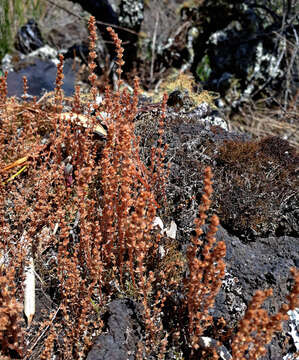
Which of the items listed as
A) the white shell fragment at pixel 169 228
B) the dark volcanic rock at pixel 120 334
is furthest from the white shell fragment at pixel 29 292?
the white shell fragment at pixel 169 228

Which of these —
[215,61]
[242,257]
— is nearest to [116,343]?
[242,257]

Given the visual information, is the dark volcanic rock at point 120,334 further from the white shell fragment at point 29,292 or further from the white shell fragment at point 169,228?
the white shell fragment at point 169,228

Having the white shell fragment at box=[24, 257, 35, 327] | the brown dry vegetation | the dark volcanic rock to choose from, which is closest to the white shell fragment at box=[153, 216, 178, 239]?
the brown dry vegetation

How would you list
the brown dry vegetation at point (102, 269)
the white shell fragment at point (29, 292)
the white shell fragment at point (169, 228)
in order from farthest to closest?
the white shell fragment at point (169, 228) → the white shell fragment at point (29, 292) → the brown dry vegetation at point (102, 269)

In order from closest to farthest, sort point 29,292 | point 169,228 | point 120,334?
point 120,334 < point 29,292 < point 169,228

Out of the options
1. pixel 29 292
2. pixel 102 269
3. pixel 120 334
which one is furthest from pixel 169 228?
pixel 29 292

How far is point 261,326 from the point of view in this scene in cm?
152

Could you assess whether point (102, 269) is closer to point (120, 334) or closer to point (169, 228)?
point (120, 334)

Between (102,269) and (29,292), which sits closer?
(102,269)

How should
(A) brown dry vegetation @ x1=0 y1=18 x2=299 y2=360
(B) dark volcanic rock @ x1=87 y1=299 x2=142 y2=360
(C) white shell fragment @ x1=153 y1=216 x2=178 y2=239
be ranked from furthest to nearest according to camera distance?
(C) white shell fragment @ x1=153 y1=216 x2=178 y2=239 → (B) dark volcanic rock @ x1=87 y1=299 x2=142 y2=360 → (A) brown dry vegetation @ x1=0 y1=18 x2=299 y2=360

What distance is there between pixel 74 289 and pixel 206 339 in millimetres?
804

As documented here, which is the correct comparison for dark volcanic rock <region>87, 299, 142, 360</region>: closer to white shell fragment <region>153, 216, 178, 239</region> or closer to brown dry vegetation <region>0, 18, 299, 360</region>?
brown dry vegetation <region>0, 18, 299, 360</region>

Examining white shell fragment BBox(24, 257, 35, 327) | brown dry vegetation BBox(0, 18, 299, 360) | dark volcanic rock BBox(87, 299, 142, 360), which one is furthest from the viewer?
white shell fragment BBox(24, 257, 35, 327)

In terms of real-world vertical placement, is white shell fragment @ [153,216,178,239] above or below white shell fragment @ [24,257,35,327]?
above
